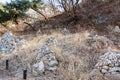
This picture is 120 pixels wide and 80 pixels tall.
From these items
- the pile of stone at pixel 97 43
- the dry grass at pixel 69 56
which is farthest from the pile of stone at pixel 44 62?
the pile of stone at pixel 97 43

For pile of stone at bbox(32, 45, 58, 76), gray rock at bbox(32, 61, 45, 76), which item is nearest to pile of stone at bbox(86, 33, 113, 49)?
pile of stone at bbox(32, 45, 58, 76)

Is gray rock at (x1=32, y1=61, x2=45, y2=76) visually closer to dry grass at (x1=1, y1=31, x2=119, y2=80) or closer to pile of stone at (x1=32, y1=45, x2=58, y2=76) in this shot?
pile of stone at (x1=32, y1=45, x2=58, y2=76)

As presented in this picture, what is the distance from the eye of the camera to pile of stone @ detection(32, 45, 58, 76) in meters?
9.52

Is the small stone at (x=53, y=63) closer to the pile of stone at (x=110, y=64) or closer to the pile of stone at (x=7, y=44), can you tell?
the pile of stone at (x=110, y=64)

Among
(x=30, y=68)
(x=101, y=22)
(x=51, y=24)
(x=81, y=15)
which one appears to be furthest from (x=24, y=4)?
(x=30, y=68)

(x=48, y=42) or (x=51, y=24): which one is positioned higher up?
(x=51, y=24)

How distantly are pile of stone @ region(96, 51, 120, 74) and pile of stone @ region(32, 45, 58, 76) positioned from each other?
5.73 feet

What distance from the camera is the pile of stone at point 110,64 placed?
27.3ft

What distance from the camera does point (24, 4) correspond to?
70.2 ft

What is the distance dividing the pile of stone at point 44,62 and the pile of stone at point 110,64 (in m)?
1.75

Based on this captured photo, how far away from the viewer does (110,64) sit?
337 inches

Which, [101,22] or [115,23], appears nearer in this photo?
[115,23]

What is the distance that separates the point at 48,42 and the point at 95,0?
11.6 metres

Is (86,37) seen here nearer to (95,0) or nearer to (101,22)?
(101,22)
